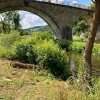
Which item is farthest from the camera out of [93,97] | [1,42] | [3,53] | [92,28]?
[1,42]

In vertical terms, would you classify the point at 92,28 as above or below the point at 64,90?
above

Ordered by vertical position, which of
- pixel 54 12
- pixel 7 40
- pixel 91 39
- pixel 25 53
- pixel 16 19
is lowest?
pixel 25 53

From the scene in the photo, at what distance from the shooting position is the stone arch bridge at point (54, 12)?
6259cm

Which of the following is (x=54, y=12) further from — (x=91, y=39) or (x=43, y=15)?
(x=91, y=39)

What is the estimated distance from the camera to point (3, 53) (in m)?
23.0

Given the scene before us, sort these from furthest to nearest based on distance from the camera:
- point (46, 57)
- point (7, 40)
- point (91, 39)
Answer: point (7, 40) → point (46, 57) → point (91, 39)

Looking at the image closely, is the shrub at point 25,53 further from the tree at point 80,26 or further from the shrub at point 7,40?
the tree at point 80,26

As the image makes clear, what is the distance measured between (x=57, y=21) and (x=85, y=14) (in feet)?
16.2

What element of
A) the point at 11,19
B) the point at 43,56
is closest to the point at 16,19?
the point at 11,19

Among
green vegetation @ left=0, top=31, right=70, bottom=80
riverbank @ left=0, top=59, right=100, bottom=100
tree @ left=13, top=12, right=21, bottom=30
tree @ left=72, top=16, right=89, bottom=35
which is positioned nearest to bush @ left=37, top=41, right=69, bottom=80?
green vegetation @ left=0, top=31, right=70, bottom=80

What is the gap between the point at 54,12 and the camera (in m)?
66.8

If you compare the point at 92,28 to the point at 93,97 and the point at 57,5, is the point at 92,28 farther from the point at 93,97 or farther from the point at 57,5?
the point at 57,5

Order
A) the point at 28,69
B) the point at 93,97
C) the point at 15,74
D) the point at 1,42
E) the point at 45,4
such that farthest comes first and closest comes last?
the point at 45,4 < the point at 1,42 < the point at 28,69 < the point at 15,74 < the point at 93,97

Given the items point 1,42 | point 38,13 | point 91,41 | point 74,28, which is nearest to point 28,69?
point 91,41
